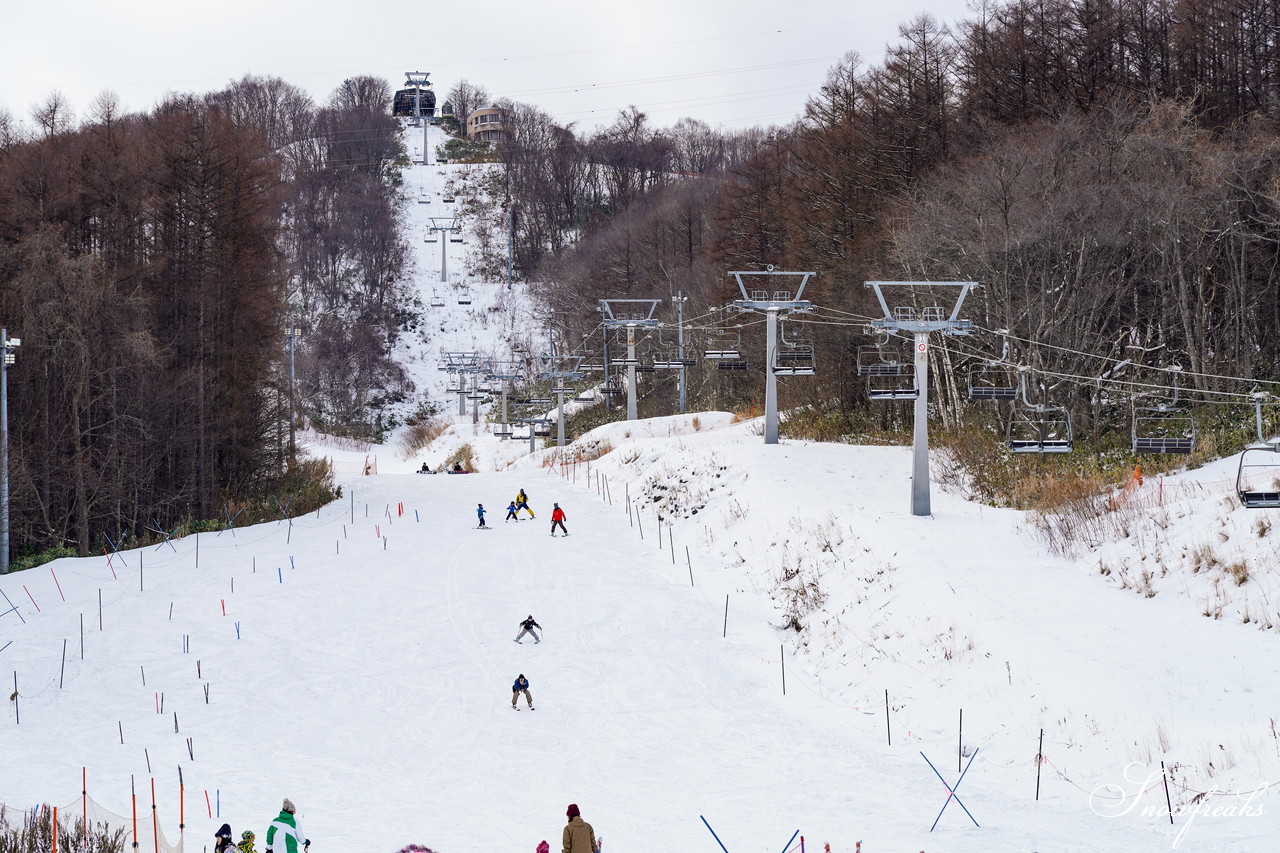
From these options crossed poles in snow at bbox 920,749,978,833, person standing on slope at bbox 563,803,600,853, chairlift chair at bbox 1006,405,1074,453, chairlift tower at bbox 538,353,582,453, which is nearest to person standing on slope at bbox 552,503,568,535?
chairlift chair at bbox 1006,405,1074,453

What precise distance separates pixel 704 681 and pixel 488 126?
396ft

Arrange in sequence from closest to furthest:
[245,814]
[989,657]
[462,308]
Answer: [245,814] < [989,657] < [462,308]

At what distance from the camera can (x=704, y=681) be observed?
63.1 feet

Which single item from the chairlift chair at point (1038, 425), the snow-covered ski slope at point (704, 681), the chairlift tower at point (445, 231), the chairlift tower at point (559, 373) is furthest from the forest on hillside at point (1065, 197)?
the chairlift tower at point (445, 231)

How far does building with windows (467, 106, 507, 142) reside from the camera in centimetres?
12812

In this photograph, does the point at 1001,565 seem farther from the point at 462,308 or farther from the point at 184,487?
the point at 462,308

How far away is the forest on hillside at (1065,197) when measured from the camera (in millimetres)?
28516

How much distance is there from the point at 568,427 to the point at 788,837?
53.8 meters

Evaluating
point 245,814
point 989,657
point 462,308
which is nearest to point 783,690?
point 989,657

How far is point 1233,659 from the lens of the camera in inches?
558

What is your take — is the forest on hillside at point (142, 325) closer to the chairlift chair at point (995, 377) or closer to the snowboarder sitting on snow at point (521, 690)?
the snowboarder sitting on snow at point (521, 690)

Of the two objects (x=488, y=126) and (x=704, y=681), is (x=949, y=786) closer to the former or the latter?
(x=704, y=681)

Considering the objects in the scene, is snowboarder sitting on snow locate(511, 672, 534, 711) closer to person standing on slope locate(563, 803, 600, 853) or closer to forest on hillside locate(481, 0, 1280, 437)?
person standing on slope locate(563, 803, 600, 853)

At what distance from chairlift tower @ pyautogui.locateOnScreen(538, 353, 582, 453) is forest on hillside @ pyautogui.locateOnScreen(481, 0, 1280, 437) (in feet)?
35.2
